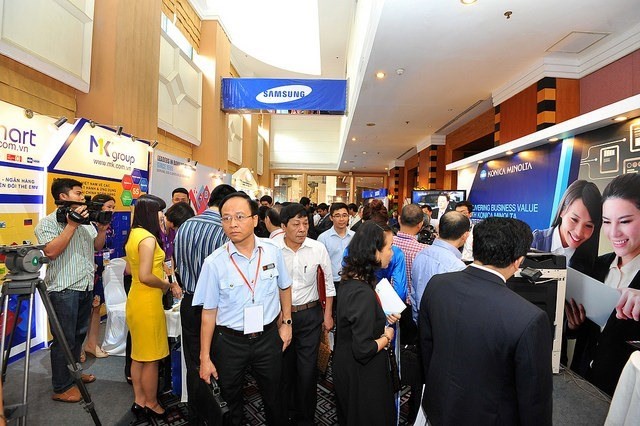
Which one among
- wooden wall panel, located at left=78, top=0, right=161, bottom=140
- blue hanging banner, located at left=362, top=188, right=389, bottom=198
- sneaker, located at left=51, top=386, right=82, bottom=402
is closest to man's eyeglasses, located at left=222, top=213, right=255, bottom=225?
sneaker, located at left=51, top=386, right=82, bottom=402

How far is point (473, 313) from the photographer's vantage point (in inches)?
41.1

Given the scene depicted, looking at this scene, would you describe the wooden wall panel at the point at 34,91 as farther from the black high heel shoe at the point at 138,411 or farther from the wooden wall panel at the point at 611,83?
the wooden wall panel at the point at 611,83

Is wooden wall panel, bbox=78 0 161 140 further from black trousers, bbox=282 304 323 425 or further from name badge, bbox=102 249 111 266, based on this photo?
black trousers, bbox=282 304 323 425

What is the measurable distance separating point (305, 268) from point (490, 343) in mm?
1230

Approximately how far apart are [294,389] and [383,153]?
9.17 metres

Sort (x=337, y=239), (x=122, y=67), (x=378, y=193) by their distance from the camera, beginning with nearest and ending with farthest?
(x=337, y=239) → (x=122, y=67) → (x=378, y=193)

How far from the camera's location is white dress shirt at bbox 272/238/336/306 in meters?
2.02

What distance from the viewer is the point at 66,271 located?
214cm

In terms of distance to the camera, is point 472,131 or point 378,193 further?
point 378,193

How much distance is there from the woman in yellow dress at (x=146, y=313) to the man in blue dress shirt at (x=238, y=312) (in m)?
0.67

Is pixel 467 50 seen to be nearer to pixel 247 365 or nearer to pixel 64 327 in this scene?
pixel 247 365

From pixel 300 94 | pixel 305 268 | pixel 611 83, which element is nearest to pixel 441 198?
pixel 611 83

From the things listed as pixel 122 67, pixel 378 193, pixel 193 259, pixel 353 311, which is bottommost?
pixel 353 311

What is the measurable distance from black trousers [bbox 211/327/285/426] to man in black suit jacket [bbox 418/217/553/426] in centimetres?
76
